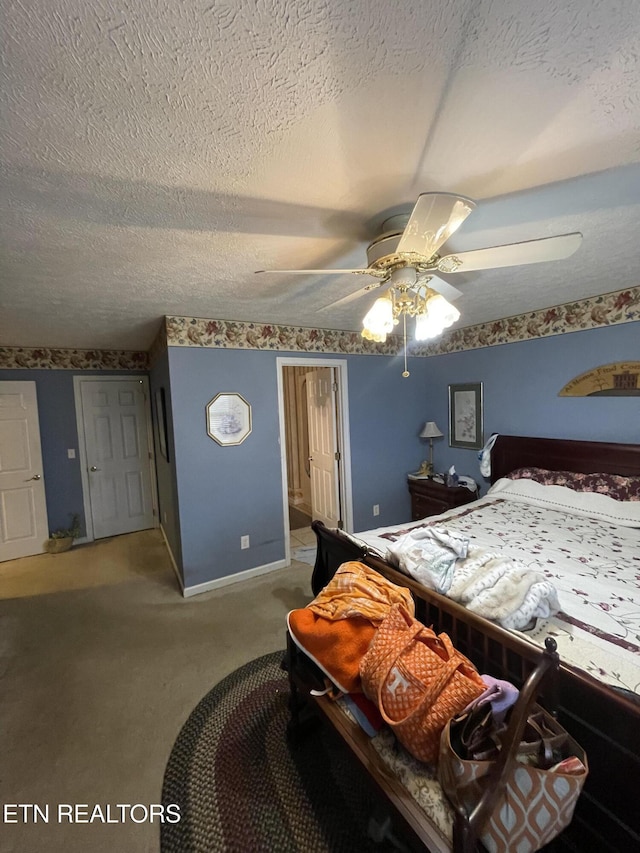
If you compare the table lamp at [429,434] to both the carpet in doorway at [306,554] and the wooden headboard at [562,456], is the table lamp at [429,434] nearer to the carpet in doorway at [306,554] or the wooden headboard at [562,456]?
the wooden headboard at [562,456]

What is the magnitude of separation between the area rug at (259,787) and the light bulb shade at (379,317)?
1609 millimetres

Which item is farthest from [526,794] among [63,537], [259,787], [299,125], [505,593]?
[63,537]

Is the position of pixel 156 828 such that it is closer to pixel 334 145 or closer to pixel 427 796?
pixel 427 796

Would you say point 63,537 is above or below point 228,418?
below

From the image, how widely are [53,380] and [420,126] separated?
14.8 ft

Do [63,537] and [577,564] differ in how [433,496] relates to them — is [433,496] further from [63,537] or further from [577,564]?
[63,537]

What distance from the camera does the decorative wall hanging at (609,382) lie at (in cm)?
256

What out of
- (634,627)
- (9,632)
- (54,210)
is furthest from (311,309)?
(9,632)

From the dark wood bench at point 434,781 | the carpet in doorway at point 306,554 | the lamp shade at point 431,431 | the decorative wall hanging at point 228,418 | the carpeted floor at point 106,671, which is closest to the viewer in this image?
the dark wood bench at point 434,781

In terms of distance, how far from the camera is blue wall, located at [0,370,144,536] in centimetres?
396

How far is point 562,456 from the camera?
114 inches

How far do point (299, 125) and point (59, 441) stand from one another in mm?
4453

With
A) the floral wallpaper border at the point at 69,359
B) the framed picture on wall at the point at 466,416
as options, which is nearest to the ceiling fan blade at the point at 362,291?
the framed picture on wall at the point at 466,416

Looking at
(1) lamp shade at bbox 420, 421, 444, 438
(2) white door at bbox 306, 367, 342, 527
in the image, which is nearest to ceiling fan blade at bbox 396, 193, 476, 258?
(2) white door at bbox 306, 367, 342, 527
